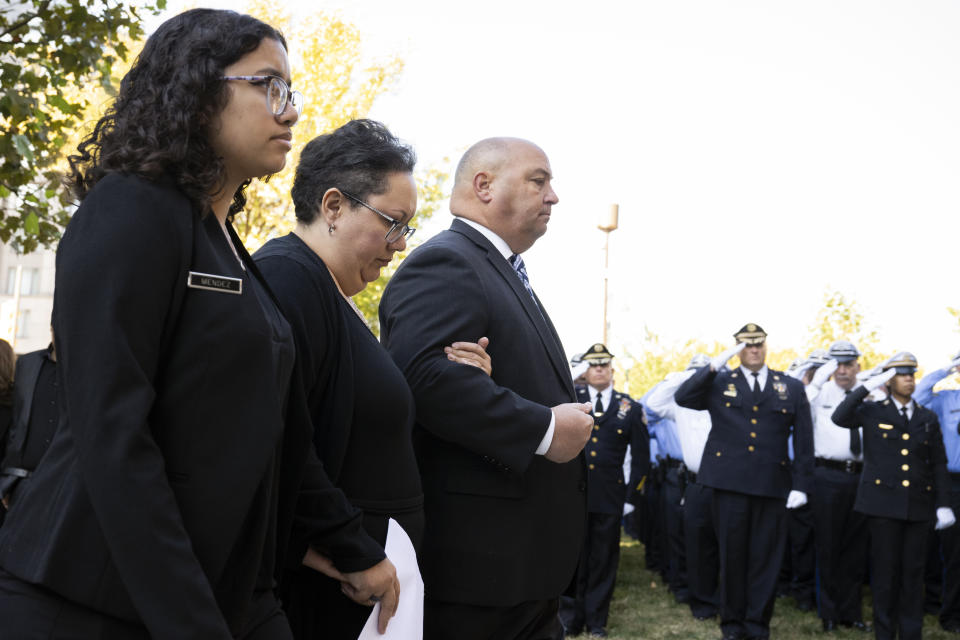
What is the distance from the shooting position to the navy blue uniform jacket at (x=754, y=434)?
26.5ft

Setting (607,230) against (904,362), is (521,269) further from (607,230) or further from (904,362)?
(607,230)

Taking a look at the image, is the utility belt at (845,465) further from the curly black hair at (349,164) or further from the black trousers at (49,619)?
the black trousers at (49,619)

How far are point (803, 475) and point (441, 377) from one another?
613cm

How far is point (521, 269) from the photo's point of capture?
3.53 m

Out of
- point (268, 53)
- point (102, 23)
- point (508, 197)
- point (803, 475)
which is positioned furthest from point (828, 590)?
point (268, 53)

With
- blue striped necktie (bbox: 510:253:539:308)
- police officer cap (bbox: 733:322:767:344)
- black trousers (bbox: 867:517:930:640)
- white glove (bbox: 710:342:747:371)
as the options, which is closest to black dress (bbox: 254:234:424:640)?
blue striped necktie (bbox: 510:253:539:308)

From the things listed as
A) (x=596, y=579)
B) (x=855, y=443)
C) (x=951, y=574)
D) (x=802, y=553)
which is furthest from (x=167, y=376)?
(x=802, y=553)

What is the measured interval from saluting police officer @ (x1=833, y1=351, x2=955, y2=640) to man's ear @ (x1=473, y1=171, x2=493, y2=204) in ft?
17.9

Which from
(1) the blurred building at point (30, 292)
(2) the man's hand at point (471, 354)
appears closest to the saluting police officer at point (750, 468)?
(2) the man's hand at point (471, 354)

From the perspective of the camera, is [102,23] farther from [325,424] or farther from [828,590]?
[828,590]

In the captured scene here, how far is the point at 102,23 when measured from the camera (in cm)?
571

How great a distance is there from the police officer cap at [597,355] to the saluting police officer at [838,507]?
200 centimetres

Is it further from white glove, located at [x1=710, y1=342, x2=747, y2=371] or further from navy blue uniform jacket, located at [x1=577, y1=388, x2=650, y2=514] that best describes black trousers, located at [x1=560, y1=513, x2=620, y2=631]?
white glove, located at [x1=710, y1=342, x2=747, y2=371]

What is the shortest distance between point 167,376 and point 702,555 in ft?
27.6
